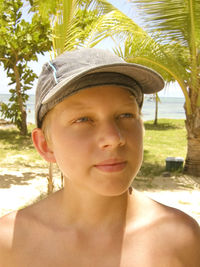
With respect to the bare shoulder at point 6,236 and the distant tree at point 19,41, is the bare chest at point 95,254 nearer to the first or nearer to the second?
the bare shoulder at point 6,236

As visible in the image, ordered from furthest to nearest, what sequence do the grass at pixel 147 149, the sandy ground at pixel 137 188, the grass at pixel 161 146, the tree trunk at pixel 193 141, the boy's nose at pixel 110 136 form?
1. the grass at pixel 147 149
2. the grass at pixel 161 146
3. the tree trunk at pixel 193 141
4. the sandy ground at pixel 137 188
5. the boy's nose at pixel 110 136

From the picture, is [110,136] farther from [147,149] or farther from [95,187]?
[147,149]

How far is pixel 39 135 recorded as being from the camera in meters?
1.27

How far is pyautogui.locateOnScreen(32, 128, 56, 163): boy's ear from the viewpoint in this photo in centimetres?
124

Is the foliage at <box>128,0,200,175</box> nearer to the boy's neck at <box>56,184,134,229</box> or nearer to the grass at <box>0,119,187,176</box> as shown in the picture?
the grass at <box>0,119,187,176</box>

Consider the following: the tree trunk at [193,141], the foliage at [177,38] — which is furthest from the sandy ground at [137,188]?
the foliage at [177,38]

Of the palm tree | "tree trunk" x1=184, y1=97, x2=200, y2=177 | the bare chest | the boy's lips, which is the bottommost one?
"tree trunk" x1=184, y1=97, x2=200, y2=177

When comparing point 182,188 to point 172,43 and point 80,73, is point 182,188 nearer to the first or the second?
point 172,43

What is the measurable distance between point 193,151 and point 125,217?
20.5ft

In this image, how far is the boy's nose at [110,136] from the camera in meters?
1.00

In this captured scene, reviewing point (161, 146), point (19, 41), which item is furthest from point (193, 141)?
point (19, 41)

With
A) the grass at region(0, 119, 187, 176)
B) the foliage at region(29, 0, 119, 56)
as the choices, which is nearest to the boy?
the foliage at region(29, 0, 119, 56)

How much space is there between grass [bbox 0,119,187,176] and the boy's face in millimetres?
6244

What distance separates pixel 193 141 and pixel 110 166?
21.0 feet
